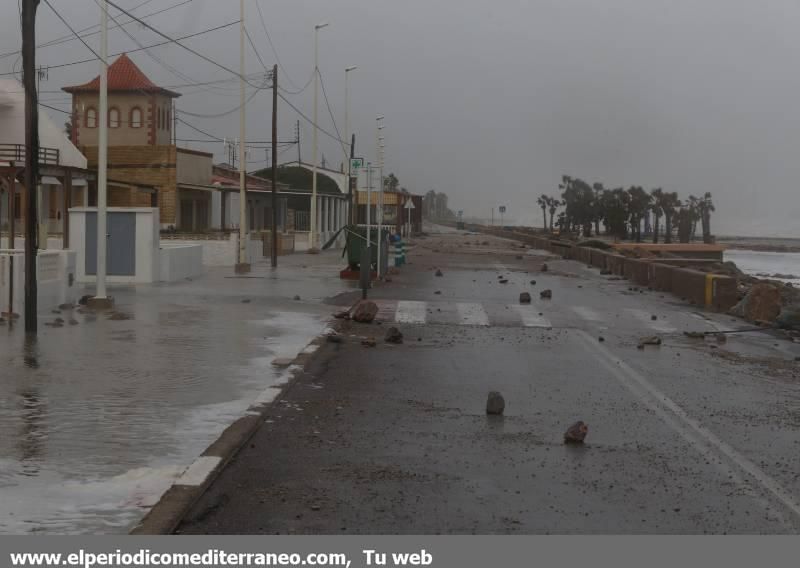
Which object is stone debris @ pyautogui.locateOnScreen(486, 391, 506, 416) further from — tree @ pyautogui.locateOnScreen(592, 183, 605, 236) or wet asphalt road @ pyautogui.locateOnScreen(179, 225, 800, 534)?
tree @ pyautogui.locateOnScreen(592, 183, 605, 236)

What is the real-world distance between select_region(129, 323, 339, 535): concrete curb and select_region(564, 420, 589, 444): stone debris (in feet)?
8.66

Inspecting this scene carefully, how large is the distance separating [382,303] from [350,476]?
16.9 meters

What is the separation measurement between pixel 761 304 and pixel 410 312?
23.8 ft

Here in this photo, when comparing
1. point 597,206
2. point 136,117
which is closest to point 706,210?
point 597,206

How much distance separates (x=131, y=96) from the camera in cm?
6500

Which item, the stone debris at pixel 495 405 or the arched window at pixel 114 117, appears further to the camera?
the arched window at pixel 114 117

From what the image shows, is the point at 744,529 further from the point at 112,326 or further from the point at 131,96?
the point at 131,96

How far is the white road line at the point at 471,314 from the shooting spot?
2148cm

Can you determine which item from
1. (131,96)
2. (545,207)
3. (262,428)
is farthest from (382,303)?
(545,207)

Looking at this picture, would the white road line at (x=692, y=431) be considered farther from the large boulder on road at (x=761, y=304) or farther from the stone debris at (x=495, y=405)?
the large boulder on road at (x=761, y=304)

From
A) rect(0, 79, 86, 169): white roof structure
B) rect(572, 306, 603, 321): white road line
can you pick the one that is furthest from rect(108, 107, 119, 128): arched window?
rect(572, 306, 603, 321): white road line

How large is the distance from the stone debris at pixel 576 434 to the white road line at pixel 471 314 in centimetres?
1136

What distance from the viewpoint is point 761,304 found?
23.9m

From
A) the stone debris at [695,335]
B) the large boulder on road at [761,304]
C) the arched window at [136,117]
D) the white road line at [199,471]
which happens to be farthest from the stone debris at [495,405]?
the arched window at [136,117]
